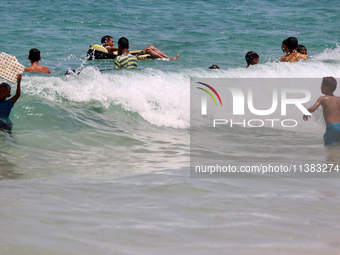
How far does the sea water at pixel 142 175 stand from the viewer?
305 cm

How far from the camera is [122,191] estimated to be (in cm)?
411

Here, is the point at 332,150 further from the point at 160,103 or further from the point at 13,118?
the point at 13,118

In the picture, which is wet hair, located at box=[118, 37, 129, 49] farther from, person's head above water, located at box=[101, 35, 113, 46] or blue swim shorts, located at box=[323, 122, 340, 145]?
blue swim shorts, located at box=[323, 122, 340, 145]

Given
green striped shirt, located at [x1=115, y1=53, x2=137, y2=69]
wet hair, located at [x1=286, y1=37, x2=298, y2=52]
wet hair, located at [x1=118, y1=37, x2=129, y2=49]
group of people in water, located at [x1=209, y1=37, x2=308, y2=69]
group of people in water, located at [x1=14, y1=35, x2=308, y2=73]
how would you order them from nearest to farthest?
1. group of people in water, located at [x1=14, y1=35, x2=308, y2=73]
2. green striped shirt, located at [x1=115, y1=53, x2=137, y2=69]
3. wet hair, located at [x1=118, y1=37, x2=129, y2=49]
4. wet hair, located at [x1=286, y1=37, x2=298, y2=52]
5. group of people in water, located at [x1=209, y1=37, x2=308, y2=69]

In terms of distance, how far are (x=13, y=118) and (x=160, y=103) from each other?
251 cm

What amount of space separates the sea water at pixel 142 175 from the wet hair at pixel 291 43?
40cm

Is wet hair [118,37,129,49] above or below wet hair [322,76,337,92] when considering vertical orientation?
above

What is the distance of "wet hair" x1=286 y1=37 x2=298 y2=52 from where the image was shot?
1092cm

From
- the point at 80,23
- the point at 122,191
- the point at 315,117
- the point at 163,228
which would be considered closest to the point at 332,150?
the point at 315,117

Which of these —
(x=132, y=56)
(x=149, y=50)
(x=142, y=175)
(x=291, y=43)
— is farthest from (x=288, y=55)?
(x=142, y=175)

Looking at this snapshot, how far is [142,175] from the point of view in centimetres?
467

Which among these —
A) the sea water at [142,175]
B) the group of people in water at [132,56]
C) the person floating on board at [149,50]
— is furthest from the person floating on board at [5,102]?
the person floating on board at [149,50]

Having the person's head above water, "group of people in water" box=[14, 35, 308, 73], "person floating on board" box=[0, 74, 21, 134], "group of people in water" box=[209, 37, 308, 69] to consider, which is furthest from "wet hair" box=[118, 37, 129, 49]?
"person floating on board" box=[0, 74, 21, 134]

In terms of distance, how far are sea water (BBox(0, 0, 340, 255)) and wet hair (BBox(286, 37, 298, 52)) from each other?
40 cm
